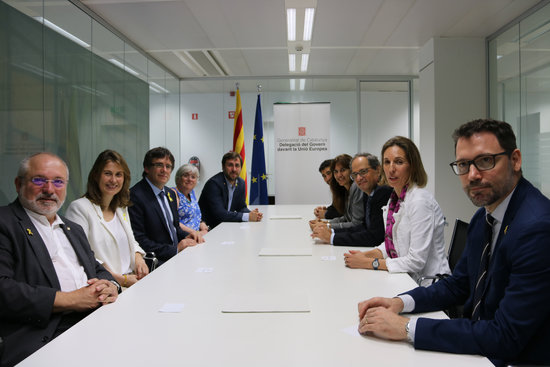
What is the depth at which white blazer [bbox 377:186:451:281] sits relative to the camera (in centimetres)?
197

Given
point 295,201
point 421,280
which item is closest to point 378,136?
point 295,201

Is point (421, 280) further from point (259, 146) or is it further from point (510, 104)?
point (259, 146)

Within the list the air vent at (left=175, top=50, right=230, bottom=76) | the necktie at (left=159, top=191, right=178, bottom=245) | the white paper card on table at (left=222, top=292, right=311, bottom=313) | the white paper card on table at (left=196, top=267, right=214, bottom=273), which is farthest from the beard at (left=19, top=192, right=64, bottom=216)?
the air vent at (left=175, top=50, right=230, bottom=76)

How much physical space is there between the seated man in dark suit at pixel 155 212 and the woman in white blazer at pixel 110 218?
29cm

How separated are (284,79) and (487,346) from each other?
6.98 m

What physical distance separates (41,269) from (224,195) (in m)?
2.88

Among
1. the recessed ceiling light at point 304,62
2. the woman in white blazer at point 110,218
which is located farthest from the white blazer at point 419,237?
the recessed ceiling light at point 304,62

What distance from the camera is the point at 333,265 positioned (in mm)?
2125

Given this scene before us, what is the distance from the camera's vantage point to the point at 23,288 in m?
1.53

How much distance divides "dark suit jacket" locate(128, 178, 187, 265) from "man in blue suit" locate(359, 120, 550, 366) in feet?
6.81

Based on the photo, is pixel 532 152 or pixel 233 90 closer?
pixel 532 152

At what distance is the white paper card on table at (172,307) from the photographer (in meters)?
1.45

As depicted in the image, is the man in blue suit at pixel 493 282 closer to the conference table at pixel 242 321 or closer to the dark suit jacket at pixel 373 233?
the conference table at pixel 242 321

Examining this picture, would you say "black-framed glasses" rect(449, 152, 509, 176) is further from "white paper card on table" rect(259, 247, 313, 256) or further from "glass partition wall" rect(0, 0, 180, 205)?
"glass partition wall" rect(0, 0, 180, 205)
